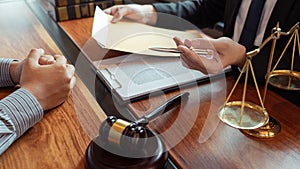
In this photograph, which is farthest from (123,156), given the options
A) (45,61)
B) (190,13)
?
(190,13)

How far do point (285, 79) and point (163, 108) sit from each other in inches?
12.2

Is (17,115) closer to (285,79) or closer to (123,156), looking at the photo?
(123,156)

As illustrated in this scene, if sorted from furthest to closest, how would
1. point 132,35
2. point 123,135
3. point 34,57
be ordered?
point 132,35 → point 34,57 → point 123,135

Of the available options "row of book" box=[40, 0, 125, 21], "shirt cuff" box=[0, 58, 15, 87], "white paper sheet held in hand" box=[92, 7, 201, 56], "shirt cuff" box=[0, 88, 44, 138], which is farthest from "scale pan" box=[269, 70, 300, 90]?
"row of book" box=[40, 0, 125, 21]

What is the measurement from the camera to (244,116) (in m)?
0.73

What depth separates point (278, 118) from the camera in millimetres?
801

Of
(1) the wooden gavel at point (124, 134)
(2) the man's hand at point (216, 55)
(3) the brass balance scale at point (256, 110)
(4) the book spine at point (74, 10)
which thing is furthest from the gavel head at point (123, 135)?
(4) the book spine at point (74, 10)

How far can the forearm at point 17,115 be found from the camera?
0.70m

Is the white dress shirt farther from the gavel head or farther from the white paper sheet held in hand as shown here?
the gavel head

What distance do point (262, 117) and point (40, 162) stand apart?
0.48 metres

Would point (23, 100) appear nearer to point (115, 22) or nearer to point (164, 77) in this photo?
point (164, 77)

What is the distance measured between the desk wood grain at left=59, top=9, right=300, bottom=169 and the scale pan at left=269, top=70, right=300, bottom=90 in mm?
67

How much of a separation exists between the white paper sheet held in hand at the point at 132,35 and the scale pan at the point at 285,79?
12.6 inches

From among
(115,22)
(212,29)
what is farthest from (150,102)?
(212,29)
